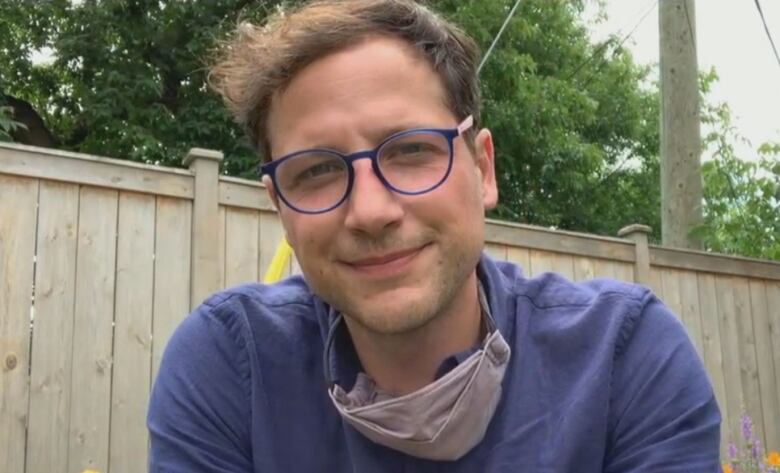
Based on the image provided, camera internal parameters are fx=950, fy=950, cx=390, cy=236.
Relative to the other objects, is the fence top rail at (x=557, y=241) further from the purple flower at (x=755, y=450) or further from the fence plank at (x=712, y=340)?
A: the purple flower at (x=755, y=450)

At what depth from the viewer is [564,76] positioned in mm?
10242

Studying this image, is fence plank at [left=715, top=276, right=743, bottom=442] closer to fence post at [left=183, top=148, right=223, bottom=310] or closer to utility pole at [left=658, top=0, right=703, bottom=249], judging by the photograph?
utility pole at [left=658, top=0, right=703, bottom=249]

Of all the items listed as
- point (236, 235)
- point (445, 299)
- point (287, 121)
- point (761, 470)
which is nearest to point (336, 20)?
point (287, 121)

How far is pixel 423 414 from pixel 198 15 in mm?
6567

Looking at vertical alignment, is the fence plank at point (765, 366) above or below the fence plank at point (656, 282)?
below

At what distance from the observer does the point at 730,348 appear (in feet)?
13.3

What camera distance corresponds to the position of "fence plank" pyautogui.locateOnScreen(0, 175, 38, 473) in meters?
2.55

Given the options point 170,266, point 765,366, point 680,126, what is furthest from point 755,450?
point 170,266

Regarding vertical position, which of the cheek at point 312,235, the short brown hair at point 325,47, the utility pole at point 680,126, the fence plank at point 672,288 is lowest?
the cheek at point 312,235

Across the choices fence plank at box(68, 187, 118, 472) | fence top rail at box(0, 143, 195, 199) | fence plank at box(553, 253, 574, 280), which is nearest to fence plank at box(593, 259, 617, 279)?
fence plank at box(553, 253, 574, 280)

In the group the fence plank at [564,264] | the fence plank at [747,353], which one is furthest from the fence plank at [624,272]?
the fence plank at [747,353]

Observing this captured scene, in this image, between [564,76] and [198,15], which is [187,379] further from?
[564,76]

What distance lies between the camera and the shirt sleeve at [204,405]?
1.32 metres

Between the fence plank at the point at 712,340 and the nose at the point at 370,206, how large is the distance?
9.96 feet
